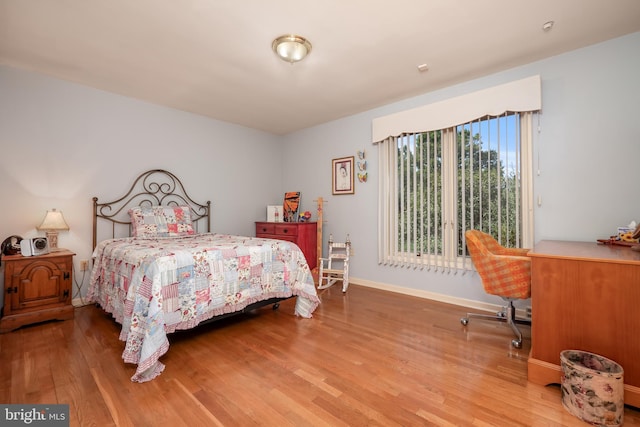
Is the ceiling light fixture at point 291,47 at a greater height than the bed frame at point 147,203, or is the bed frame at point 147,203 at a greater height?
the ceiling light fixture at point 291,47

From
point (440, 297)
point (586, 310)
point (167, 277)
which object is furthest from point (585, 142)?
point (167, 277)

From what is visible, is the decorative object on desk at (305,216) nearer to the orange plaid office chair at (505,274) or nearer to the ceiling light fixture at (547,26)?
the orange plaid office chair at (505,274)

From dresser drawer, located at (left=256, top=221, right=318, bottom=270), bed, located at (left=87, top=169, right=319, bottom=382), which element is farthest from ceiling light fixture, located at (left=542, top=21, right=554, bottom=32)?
dresser drawer, located at (left=256, top=221, right=318, bottom=270)

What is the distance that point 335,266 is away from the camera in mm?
4430

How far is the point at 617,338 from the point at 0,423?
3.17m

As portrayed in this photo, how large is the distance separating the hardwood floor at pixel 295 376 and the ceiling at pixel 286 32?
247 centimetres

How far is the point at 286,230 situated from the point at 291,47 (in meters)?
2.56

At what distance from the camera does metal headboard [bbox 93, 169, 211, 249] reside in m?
3.42

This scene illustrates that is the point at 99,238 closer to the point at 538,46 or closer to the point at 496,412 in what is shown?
the point at 496,412

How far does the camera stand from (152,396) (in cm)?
160

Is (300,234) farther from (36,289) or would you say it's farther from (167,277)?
(36,289)

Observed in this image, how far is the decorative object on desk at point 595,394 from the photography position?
54.4 inches

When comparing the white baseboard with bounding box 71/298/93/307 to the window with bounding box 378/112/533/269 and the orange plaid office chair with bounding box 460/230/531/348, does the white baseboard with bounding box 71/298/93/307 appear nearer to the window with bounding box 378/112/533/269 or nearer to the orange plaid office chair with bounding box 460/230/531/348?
the window with bounding box 378/112/533/269

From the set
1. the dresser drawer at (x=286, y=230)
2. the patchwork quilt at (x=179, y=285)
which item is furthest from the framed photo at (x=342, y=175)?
the patchwork quilt at (x=179, y=285)
